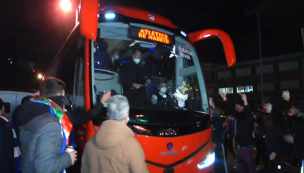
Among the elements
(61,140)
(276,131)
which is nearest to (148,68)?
(61,140)

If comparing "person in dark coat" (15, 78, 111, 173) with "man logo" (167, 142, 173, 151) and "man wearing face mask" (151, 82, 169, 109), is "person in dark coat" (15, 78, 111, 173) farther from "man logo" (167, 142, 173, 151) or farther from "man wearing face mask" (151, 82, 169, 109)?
"man wearing face mask" (151, 82, 169, 109)

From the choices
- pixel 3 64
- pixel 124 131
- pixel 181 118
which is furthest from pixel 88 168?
pixel 3 64

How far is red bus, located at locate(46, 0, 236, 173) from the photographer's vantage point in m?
3.76

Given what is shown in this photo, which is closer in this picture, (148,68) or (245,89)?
(148,68)

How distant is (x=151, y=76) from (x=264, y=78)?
157 feet

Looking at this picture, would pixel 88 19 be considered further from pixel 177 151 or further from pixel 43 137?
pixel 177 151

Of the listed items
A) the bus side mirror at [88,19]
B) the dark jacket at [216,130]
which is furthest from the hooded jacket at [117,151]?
the dark jacket at [216,130]

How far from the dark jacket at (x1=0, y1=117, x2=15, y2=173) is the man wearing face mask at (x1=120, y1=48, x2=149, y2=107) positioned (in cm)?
171

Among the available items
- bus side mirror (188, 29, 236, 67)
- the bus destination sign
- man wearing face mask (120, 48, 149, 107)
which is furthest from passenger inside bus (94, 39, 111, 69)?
bus side mirror (188, 29, 236, 67)

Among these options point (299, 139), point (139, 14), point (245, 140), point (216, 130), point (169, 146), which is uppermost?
point (139, 14)

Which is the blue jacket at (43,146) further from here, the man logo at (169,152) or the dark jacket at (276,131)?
the dark jacket at (276,131)

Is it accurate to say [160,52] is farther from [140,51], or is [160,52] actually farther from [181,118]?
[181,118]

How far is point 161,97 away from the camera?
14.9 feet

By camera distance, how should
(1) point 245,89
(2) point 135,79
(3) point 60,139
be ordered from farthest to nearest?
(1) point 245,89 → (2) point 135,79 → (3) point 60,139
